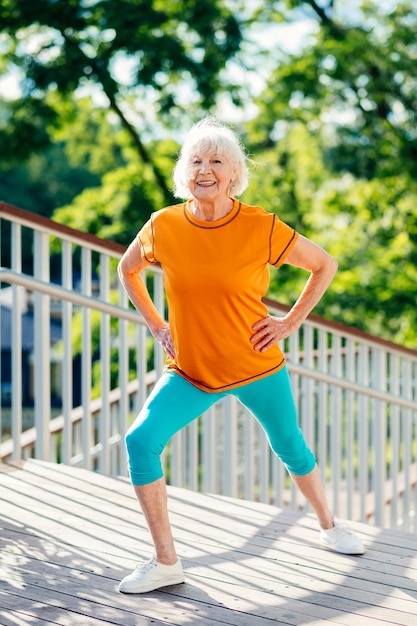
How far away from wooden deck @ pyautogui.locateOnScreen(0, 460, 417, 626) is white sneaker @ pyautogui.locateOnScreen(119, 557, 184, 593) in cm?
3

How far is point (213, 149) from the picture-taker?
256 cm

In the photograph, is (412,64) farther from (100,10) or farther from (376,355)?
(376,355)

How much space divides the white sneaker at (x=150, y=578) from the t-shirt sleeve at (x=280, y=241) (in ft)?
3.13

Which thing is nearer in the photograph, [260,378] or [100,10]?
[260,378]

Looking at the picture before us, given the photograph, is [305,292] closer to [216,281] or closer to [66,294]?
[216,281]

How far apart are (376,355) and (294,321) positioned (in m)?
1.86

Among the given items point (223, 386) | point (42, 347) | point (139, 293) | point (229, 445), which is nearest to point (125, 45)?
point (42, 347)

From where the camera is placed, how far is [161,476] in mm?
2584

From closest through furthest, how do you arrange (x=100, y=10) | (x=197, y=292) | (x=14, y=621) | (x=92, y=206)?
(x=14, y=621) < (x=197, y=292) < (x=100, y=10) < (x=92, y=206)

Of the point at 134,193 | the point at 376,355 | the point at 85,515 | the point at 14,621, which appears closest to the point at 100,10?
the point at 134,193

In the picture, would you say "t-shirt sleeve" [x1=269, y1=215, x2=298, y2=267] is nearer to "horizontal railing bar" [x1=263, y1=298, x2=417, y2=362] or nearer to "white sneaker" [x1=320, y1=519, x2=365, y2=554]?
"white sneaker" [x1=320, y1=519, x2=365, y2=554]

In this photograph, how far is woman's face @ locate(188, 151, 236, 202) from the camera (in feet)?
8.38

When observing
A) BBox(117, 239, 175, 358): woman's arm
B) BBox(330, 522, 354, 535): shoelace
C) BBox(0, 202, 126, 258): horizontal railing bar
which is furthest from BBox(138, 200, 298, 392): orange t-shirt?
BBox(0, 202, 126, 258): horizontal railing bar

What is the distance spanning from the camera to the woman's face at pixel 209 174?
2.55 metres
